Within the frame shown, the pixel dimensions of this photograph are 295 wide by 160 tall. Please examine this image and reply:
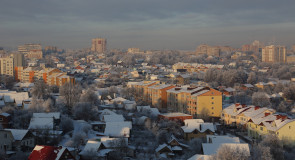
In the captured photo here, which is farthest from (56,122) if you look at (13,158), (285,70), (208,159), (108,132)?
(285,70)

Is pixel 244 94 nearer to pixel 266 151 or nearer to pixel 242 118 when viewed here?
pixel 242 118

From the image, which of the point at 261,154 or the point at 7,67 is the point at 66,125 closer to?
the point at 261,154

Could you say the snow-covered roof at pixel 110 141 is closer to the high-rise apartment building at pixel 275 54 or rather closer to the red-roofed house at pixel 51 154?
the red-roofed house at pixel 51 154

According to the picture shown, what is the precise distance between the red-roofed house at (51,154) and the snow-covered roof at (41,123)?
8.52 feet

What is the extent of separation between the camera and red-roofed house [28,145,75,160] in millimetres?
7738

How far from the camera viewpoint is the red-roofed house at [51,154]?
7.74 m

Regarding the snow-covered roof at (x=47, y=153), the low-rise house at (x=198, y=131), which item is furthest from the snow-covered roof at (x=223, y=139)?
the snow-covered roof at (x=47, y=153)

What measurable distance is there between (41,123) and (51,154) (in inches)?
116

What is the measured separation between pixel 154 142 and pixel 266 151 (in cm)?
334

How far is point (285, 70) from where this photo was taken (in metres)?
34.7

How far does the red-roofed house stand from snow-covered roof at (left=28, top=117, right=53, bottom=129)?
8.52 ft

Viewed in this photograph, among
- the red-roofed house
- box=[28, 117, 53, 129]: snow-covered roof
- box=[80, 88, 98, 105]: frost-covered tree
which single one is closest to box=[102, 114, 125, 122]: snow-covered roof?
box=[28, 117, 53, 129]: snow-covered roof

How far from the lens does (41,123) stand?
34.7 ft

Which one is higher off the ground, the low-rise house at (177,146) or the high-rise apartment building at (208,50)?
the high-rise apartment building at (208,50)
